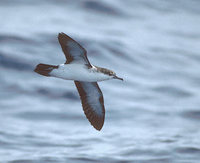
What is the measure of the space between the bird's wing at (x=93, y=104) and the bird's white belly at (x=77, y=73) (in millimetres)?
1146

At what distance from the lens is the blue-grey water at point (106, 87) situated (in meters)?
20.4

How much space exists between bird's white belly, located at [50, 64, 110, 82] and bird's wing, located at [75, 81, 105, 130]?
1.15 meters

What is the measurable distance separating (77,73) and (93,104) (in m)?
1.55

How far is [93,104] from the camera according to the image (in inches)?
494

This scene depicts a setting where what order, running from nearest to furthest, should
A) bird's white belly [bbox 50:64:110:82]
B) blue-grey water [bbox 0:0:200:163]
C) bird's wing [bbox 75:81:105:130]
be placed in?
bird's white belly [bbox 50:64:110:82] < bird's wing [bbox 75:81:105:130] < blue-grey water [bbox 0:0:200:163]

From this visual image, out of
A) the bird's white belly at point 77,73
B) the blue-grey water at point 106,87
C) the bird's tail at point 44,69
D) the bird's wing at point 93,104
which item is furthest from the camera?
the blue-grey water at point 106,87

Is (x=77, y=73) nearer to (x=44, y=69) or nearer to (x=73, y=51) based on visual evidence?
(x=73, y=51)

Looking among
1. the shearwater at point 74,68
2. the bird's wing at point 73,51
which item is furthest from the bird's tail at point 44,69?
the bird's wing at point 73,51

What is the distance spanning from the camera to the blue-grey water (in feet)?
67.0

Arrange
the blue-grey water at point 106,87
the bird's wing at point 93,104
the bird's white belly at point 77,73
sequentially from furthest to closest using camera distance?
the blue-grey water at point 106,87 < the bird's wing at point 93,104 < the bird's white belly at point 77,73

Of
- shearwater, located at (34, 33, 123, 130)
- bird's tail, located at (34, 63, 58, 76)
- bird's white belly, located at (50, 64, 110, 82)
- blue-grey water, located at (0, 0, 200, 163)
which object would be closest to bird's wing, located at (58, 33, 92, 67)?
shearwater, located at (34, 33, 123, 130)

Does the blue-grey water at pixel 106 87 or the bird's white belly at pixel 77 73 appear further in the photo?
the blue-grey water at pixel 106 87

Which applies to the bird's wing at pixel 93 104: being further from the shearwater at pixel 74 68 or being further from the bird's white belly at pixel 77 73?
the bird's white belly at pixel 77 73

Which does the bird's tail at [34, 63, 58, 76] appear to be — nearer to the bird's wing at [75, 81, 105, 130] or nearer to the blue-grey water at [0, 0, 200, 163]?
the bird's wing at [75, 81, 105, 130]
